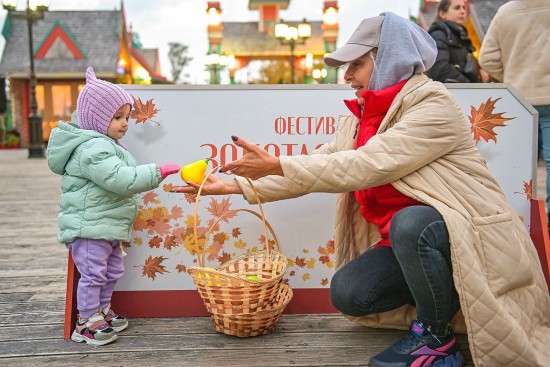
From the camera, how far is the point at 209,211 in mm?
2744

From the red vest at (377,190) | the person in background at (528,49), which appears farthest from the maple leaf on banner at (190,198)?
the person in background at (528,49)

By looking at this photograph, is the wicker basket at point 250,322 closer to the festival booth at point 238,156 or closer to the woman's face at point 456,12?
the festival booth at point 238,156

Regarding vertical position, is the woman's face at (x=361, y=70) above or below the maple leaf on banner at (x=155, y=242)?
above

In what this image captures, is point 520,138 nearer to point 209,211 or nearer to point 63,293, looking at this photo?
point 209,211

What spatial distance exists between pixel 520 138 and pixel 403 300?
96 cm

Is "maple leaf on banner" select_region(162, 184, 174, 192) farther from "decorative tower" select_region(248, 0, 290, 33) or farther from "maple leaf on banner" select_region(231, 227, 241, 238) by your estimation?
"decorative tower" select_region(248, 0, 290, 33)

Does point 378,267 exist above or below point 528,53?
below

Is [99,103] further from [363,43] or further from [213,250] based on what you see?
[363,43]

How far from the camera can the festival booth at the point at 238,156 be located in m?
2.71

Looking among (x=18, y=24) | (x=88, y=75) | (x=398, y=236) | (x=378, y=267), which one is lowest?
(x=378, y=267)

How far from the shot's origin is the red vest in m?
2.21

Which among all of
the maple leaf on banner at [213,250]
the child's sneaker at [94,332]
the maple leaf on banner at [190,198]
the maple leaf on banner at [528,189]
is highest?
the maple leaf on banner at [528,189]

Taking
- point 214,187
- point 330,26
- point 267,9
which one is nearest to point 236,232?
point 214,187

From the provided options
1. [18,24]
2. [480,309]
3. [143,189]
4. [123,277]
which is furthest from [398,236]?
[18,24]
